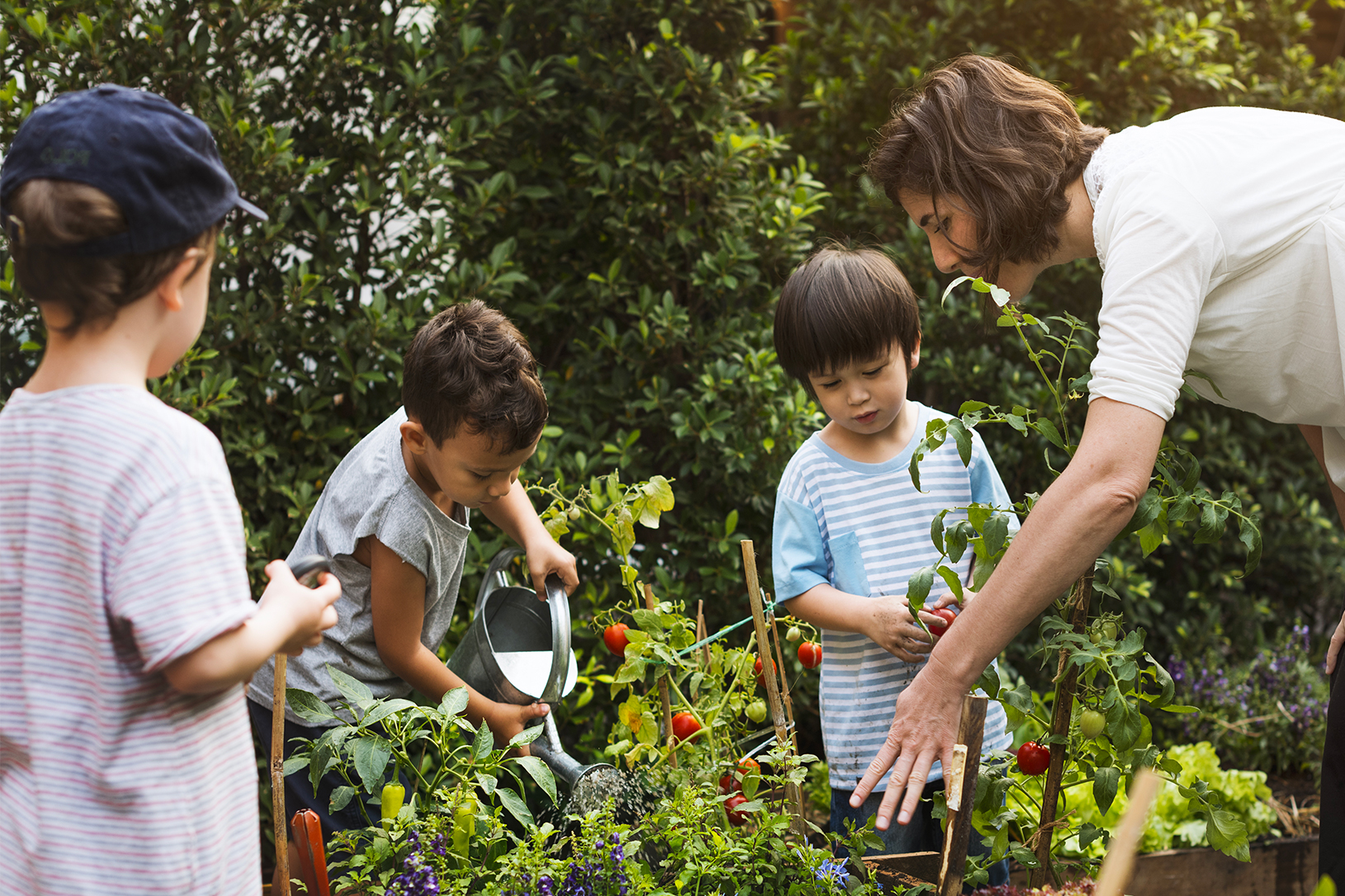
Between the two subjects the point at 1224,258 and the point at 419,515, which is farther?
the point at 419,515

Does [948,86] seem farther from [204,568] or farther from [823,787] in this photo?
[823,787]

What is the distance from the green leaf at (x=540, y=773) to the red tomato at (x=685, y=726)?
1.21 ft

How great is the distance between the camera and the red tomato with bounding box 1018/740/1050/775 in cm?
159

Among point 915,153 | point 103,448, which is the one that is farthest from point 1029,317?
point 103,448

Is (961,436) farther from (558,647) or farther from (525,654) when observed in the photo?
(525,654)

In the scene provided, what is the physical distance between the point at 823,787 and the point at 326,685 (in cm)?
150

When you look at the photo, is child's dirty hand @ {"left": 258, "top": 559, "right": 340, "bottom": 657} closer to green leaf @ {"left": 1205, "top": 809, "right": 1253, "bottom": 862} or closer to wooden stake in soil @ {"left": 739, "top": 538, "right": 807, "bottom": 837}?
wooden stake in soil @ {"left": 739, "top": 538, "right": 807, "bottom": 837}

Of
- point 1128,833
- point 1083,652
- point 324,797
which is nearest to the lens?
point 1128,833

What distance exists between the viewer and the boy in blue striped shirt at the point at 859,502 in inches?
70.8

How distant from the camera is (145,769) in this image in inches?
36.2

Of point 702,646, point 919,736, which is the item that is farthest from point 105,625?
point 702,646

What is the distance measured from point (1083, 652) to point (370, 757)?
1.03m

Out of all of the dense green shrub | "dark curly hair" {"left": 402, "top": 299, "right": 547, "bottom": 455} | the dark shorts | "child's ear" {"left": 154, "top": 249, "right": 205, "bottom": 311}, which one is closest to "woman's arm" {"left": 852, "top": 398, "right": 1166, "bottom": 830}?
"dark curly hair" {"left": 402, "top": 299, "right": 547, "bottom": 455}

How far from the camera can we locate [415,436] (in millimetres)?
1668
